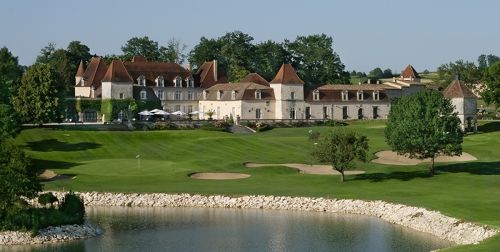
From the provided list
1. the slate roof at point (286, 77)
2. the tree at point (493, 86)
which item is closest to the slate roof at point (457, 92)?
the tree at point (493, 86)

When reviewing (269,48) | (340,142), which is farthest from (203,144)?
(269,48)

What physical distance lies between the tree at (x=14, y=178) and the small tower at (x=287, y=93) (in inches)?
2828

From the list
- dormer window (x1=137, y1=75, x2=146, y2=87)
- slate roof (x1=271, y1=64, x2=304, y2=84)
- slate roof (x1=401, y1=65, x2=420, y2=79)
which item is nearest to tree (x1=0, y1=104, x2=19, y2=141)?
dormer window (x1=137, y1=75, x2=146, y2=87)

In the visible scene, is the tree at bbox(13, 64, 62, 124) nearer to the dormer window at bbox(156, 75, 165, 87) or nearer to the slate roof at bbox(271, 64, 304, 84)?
the dormer window at bbox(156, 75, 165, 87)

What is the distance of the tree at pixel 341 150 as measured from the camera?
6425cm

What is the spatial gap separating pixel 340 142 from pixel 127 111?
54.5 m

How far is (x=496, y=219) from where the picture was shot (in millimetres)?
46125

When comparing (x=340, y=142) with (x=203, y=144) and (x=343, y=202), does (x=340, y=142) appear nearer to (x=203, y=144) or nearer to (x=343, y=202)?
(x=343, y=202)

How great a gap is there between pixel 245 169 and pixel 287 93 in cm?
→ 4883

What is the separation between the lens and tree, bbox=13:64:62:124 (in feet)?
307

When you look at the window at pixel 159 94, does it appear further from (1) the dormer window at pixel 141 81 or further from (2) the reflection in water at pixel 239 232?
(2) the reflection in water at pixel 239 232

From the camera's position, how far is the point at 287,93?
118250 millimetres

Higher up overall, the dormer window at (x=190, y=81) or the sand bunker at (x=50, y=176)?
the dormer window at (x=190, y=81)

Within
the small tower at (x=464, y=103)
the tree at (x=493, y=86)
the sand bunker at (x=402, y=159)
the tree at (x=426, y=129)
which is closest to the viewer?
the tree at (x=426, y=129)
